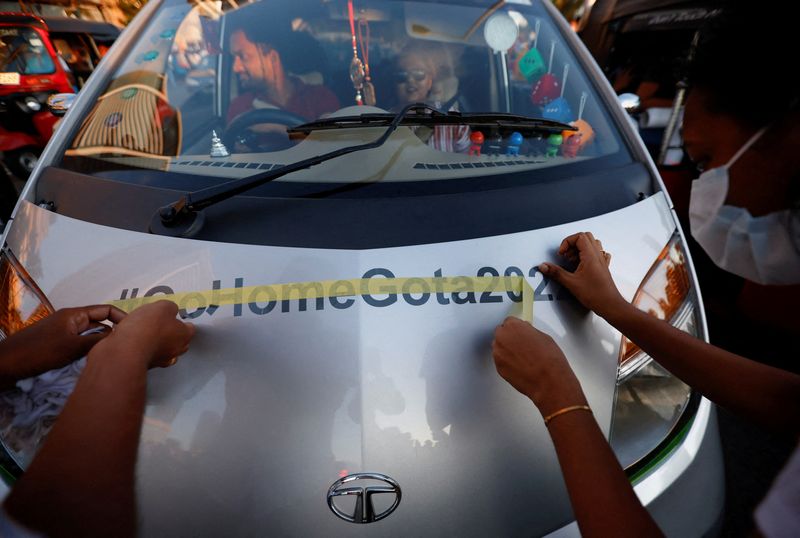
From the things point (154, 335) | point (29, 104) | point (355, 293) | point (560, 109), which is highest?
point (29, 104)

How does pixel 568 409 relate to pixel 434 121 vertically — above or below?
below

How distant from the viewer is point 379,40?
1920 millimetres

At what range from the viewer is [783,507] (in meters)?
0.57

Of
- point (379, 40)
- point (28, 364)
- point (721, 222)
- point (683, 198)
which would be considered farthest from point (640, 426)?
point (683, 198)

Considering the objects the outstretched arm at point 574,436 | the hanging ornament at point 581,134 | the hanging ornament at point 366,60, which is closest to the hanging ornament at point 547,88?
the hanging ornament at point 581,134

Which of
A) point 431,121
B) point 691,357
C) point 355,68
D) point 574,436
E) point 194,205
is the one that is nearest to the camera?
point 574,436

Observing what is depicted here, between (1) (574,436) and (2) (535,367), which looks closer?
(1) (574,436)

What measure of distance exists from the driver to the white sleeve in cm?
166

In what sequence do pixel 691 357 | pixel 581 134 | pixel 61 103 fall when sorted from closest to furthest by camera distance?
pixel 691 357 < pixel 581 134 < pixel 61 103

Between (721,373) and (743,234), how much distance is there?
42cm

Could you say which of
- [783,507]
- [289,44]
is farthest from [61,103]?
[783,507]

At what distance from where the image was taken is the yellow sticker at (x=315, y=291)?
3.34 ft

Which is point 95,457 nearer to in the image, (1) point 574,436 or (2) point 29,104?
(1) point 574,436

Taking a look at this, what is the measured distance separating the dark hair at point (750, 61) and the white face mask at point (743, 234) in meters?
0.08
